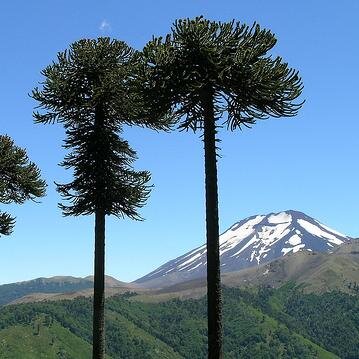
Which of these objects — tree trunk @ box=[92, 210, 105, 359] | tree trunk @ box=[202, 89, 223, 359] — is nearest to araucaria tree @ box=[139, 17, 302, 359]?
tree trunk @ box=[202, 89, 223, 359]

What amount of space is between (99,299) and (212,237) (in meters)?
7.69

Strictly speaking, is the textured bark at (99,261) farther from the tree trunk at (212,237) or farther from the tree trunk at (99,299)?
the tree trunk at (212,237)

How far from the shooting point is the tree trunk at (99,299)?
83.2 feet

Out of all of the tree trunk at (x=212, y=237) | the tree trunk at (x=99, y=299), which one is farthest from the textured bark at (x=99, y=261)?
the tree trunk at (x=212, y=237)

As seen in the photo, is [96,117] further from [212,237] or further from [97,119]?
[212,237]

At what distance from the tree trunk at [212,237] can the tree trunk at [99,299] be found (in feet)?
22.8

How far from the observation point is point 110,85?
27.4 m

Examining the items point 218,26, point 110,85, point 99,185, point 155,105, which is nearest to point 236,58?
point 218,26

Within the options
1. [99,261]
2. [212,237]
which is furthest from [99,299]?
[212,237]

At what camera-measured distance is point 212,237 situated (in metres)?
20.3

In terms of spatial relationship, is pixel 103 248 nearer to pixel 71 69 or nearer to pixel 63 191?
pixel 63 191

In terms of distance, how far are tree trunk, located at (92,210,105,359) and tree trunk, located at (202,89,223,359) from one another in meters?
6.95

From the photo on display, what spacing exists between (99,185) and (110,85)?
4.63 meters

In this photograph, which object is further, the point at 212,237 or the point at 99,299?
the point at 99,299
